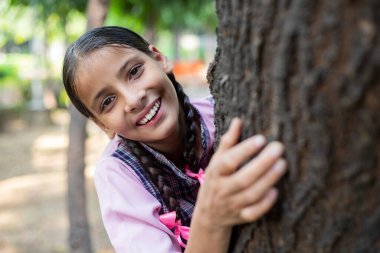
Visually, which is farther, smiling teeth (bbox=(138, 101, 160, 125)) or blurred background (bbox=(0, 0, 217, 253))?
blurred background (bbox=(0, 0, 217, 253))

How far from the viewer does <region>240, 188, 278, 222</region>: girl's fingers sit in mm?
935

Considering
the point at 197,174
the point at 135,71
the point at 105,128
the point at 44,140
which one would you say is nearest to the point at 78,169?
the point at 105,128

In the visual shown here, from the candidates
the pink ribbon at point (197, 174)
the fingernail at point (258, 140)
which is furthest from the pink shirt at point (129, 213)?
the fingernail at point (258, 140)

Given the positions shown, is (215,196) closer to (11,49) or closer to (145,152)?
(145,152)

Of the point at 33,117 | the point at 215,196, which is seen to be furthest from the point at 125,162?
the point at 33,117

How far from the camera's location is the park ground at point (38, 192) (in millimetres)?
5504

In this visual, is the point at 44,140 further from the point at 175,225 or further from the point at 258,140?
the point at 258,140

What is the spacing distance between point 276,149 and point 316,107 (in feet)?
0.38

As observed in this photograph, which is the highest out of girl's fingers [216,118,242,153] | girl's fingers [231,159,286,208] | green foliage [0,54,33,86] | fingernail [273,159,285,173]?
girl's fingers [216,118,242,153]

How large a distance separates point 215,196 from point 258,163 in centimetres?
13

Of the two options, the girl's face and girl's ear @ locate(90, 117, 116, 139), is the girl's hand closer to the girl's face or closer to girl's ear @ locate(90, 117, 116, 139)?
the girl's face

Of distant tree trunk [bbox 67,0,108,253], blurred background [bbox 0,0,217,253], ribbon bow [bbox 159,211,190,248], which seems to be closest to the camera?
ribbon bow [bbox 159,211,190,248]

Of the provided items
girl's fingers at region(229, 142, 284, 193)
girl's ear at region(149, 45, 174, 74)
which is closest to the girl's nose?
girl's ear at region(149, 45, 174, 74)

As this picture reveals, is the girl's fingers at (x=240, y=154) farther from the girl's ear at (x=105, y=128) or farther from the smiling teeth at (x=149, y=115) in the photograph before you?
the girl's ear at (x=105, y=128)
